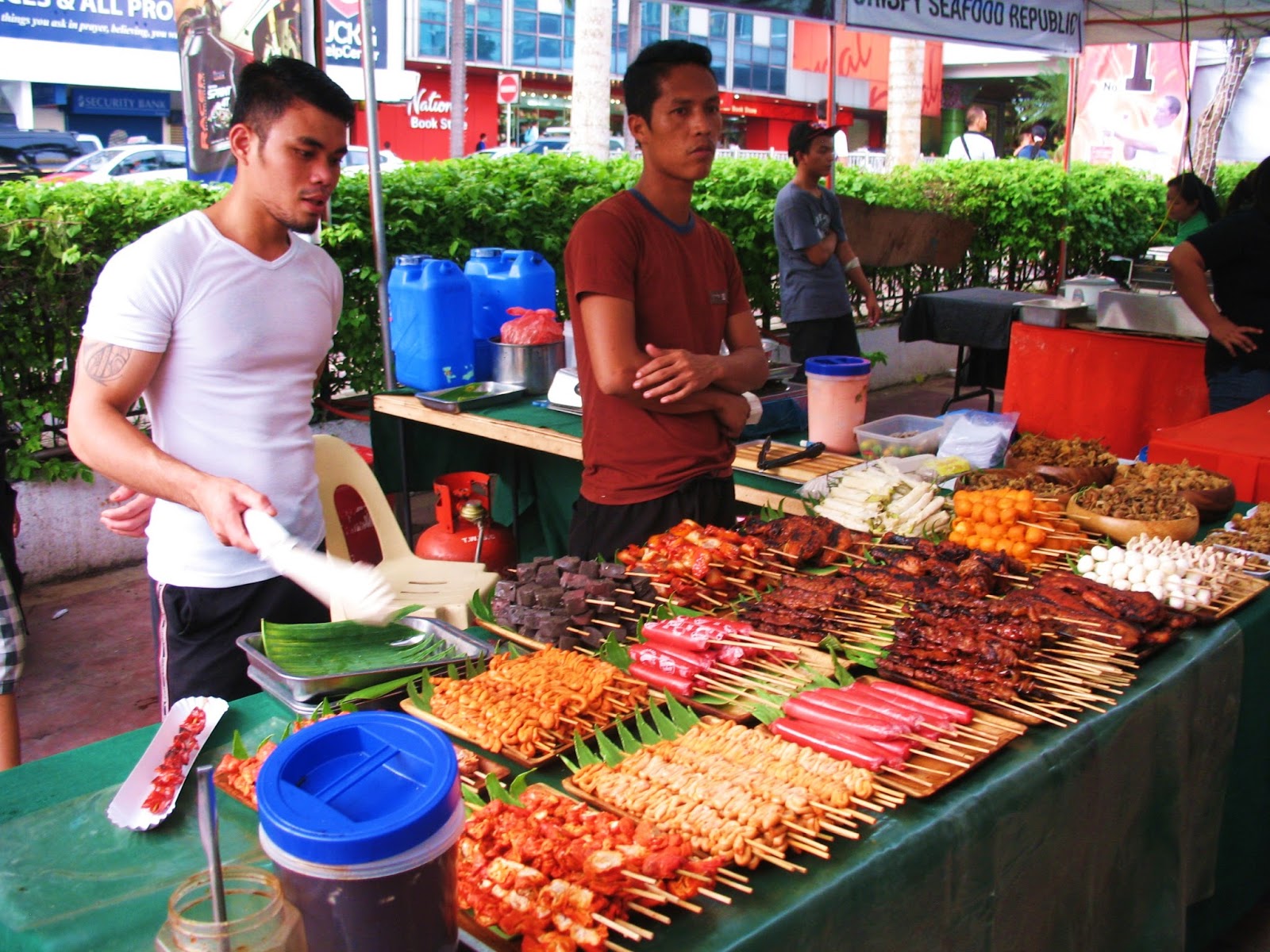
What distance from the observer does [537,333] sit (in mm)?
5578

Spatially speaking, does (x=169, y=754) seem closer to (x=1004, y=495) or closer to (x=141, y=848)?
(x=141, y=848)

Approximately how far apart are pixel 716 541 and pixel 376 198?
152 inches

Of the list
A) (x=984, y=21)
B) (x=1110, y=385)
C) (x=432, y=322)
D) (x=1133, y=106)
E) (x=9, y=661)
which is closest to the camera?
(x=9, y=661)

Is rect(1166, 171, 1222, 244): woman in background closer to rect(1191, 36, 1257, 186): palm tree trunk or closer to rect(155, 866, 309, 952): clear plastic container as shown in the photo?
rect(1191, 36, 1257, 186): palm tree trunk

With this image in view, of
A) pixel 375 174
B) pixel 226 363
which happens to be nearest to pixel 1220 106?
pixel 375 174

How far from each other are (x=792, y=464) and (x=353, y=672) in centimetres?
236

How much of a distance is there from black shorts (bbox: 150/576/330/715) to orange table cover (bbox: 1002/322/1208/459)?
447cm

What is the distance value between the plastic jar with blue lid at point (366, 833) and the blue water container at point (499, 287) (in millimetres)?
4577

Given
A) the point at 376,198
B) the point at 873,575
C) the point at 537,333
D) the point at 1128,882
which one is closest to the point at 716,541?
the point at 873,575

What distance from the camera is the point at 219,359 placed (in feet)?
9.05

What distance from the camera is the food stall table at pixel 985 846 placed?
1.69m

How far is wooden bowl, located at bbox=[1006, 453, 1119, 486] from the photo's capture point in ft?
12.5

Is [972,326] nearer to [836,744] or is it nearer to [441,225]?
[441,225]

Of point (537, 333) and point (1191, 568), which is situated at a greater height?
point (537, 333)
